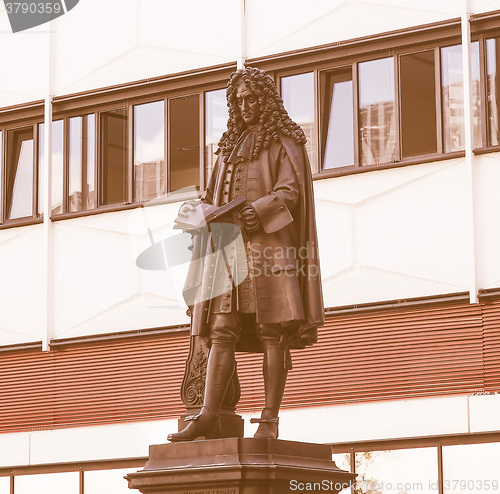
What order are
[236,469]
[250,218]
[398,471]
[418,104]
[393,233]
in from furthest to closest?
[418,104], [393,233], [398,471], [250,218], [236,469]

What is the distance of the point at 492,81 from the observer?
1803 centimetres

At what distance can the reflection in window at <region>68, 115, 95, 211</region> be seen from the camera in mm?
21141

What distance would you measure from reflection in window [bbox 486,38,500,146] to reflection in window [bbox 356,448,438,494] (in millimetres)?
4076

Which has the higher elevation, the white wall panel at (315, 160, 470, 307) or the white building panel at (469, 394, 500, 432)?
the white wall panel at (315, 160, 470, 307)

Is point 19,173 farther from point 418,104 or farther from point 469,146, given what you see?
point 469,146

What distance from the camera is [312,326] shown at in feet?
34.6

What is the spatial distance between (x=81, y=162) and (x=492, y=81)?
6437 mm

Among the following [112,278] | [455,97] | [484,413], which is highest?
[455,97]

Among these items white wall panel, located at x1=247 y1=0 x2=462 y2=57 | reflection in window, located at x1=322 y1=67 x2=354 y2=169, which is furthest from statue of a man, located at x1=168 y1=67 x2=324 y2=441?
reflection in window, located at x1=322 y1=67 x2=354 y2=169

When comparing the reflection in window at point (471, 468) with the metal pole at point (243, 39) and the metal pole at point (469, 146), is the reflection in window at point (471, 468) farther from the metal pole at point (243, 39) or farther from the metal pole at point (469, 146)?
the metal pole at point (243, 39)

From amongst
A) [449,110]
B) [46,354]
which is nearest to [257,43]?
[449,110]

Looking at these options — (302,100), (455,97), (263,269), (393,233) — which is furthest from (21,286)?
(263,269)

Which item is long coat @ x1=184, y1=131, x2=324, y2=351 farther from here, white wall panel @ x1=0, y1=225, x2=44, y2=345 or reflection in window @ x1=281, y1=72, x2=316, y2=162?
white wall panel @ x1=0, y1=225, x2=44, y2=345

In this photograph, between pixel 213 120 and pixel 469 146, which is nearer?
pixel 469 146
